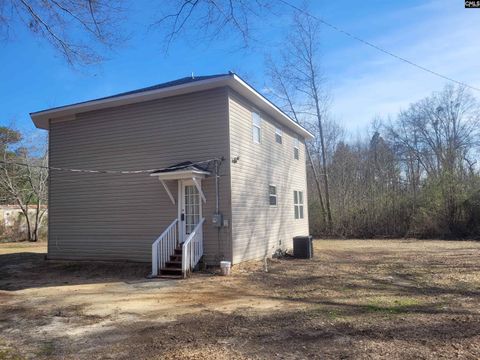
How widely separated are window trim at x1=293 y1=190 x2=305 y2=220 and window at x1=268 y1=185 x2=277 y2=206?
254cm

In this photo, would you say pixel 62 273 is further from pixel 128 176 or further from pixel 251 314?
pixel 251 314

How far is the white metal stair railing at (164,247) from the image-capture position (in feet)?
33.9

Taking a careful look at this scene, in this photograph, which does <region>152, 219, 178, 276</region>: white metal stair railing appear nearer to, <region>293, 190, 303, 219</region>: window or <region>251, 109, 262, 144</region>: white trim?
<region>251, 109, 262, 144</region>: white trim

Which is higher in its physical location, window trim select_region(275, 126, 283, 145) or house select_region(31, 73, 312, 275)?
window trim select_region(275, 126, 283, 145)

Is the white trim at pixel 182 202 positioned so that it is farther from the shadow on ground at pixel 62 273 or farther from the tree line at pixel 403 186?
the tree line at pixel 403 186

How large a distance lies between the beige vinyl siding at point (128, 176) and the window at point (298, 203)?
6647mm

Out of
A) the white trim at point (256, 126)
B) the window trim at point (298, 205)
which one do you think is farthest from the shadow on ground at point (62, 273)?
the window trim at point (298, 205)

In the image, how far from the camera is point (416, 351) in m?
4.40

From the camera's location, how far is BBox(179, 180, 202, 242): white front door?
37.5 ft

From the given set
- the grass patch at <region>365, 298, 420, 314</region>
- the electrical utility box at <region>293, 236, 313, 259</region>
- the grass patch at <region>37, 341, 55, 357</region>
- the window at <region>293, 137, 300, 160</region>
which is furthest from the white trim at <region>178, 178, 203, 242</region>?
the window at <region>293, 137, 300, 160</region>

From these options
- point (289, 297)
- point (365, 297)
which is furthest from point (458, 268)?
point (289, 297)

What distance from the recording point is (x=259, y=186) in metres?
13.1

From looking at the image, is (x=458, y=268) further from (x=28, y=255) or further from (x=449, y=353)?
(x=28, y=255)

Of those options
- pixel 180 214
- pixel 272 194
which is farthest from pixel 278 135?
pixel 180 214
